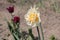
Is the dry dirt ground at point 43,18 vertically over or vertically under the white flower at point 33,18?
under

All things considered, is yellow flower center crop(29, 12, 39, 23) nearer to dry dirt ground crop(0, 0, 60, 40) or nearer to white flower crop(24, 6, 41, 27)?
white flower crop(24, 6, 41, 27)

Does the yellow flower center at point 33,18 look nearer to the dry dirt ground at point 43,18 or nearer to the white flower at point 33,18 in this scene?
the white flower at point 33,18

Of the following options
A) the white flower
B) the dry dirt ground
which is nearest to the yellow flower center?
the white flower

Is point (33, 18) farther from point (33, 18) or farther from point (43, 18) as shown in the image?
point (43, 18)

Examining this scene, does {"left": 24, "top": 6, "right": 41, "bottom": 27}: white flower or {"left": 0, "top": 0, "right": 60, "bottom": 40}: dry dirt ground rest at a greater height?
{"left": 24, "top": 6, "right": 41, "bottom": 27}: white flower

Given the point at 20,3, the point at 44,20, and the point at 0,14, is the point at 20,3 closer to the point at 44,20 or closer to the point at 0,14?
the point at 0,14

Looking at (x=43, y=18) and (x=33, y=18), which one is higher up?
(x=33, y=18)

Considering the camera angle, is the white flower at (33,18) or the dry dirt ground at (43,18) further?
the dry dirt ground at (43,18)

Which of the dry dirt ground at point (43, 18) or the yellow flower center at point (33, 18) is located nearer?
the yellow flower center at point (33, 18)

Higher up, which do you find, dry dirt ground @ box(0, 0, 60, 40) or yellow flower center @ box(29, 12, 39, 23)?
yellow flower center @ box(29, 12, 39, 23)

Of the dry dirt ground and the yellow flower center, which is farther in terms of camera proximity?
the dry dirt ground

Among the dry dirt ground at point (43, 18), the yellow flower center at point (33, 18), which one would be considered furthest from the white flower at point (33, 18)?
the dry dirt ground at point (43, 18)

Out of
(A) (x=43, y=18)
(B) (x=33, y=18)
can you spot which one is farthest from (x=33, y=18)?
(A) (x=43, y=18)
